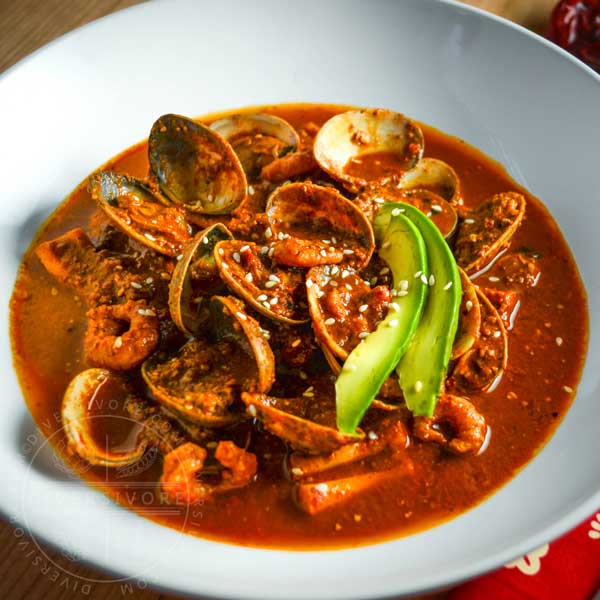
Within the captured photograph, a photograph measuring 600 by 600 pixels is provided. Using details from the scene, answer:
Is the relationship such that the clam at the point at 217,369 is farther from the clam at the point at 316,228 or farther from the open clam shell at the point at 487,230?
the open clam shell at the point at 487,230

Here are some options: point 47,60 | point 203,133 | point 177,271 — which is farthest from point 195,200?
point 47,60

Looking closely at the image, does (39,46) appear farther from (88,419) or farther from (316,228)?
(88,419)

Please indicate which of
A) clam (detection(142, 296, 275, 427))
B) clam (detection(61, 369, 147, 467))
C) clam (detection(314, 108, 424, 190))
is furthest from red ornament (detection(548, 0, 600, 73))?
clam (detection(61, 369, 147, 467))

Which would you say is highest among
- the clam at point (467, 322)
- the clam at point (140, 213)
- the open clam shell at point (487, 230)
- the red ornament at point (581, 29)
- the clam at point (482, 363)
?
the red ornament at point (581, 29)

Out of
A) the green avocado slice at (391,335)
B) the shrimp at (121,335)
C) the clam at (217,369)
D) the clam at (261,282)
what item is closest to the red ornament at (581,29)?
the green avocado slice at (391,335)

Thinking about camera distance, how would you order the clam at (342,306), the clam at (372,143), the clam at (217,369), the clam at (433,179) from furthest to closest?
the clam at (372,143), the clam at (433,179), the clam at (342,306), the clam at (217,369)

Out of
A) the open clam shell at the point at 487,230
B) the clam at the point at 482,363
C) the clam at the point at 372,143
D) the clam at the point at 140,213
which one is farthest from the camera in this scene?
the clam at the point at 372,143
